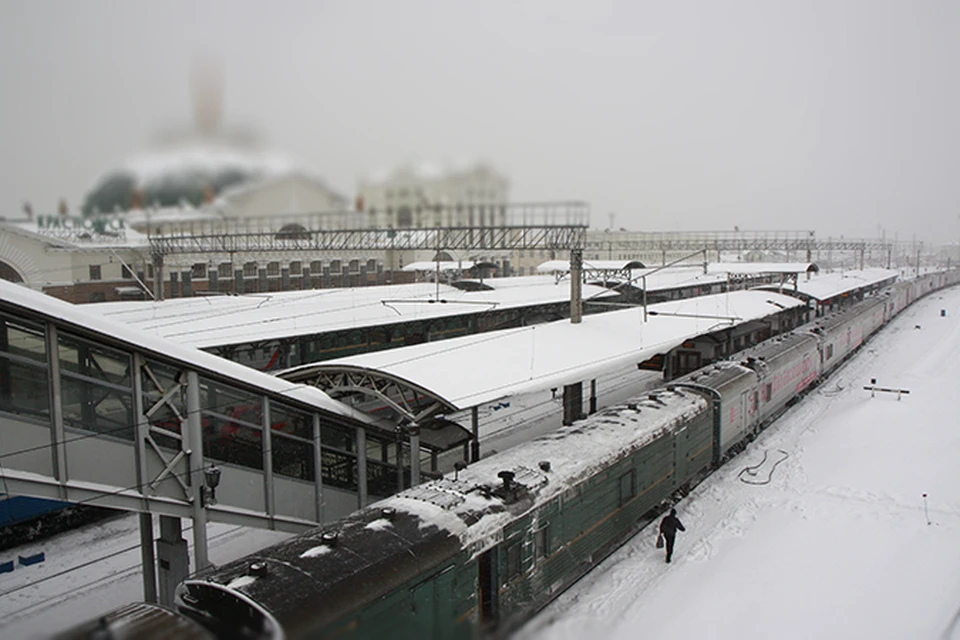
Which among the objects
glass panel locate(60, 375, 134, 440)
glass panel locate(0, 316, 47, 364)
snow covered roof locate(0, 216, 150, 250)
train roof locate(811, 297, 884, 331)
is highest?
snow covered roof locate(0, 216, 150, 250)

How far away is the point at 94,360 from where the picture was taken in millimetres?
7980

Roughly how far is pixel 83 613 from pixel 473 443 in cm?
735

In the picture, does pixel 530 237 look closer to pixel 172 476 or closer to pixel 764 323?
pixel 172 476

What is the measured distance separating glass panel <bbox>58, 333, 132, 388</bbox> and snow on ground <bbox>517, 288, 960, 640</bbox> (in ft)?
22.4

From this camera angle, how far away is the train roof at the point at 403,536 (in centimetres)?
615

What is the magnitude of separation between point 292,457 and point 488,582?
4.19 metres

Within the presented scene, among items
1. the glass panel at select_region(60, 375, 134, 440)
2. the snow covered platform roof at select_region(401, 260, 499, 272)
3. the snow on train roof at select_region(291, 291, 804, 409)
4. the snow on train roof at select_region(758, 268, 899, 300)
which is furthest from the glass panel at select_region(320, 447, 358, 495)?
the snow on train roof at select_region(758, 268, 899, 300)

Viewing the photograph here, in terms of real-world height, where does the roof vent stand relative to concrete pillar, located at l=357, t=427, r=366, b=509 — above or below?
above

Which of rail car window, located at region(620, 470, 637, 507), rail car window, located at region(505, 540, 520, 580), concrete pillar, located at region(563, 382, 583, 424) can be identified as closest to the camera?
rail car window, located at region(505, 540, 520, 580)

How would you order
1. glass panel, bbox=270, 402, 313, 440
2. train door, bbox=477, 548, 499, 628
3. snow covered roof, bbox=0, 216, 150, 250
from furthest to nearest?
snow covered roof, bbox=0, 216, 150, 250 → glass panel, bbox=270, 402, 313, 440 → train door, bbox=477, 548, 499, 628

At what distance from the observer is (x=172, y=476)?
8938 millimetres

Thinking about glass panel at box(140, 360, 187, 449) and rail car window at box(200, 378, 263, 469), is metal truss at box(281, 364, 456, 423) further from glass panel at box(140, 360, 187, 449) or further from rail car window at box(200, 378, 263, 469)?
glass panel at box(140, 360, 187, 449)

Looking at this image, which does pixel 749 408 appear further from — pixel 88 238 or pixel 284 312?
pixel 88 238

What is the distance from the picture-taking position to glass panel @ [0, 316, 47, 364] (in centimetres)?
729
